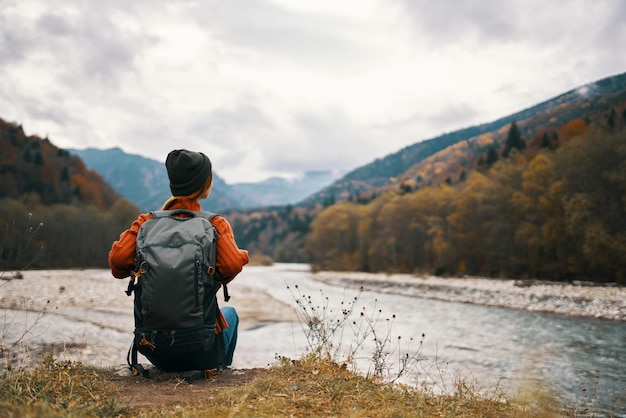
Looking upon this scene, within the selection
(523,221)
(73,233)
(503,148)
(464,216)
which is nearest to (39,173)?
(73,233)

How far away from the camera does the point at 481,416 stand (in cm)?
395

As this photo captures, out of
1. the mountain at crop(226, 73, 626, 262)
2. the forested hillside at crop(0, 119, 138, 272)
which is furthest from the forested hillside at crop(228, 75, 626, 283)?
the forested hillside at crop(0, 119, 138, 272)

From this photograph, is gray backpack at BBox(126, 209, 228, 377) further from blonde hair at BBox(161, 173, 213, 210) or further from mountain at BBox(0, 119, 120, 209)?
mountain at BBox(0, 119, 120, 209)

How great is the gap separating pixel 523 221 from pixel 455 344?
112ft

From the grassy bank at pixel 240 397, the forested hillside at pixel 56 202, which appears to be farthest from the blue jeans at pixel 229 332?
the forested hillside at pixel 56 202

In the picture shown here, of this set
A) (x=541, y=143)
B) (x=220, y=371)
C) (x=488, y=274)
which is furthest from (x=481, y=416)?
(x=541, y=143)

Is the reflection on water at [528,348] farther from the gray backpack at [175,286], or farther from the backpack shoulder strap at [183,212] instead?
the backpack shoulder strap at [183,212]

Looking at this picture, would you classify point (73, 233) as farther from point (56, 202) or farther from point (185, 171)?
point (185, 171)

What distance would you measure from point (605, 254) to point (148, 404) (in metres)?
38.9

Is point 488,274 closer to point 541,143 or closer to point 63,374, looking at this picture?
point 541,143

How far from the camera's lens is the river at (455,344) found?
7.90 metres

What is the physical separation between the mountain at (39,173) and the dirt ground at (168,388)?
81.4 meters

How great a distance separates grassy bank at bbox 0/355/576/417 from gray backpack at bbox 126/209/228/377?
44 cm

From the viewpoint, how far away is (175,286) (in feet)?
11.6
